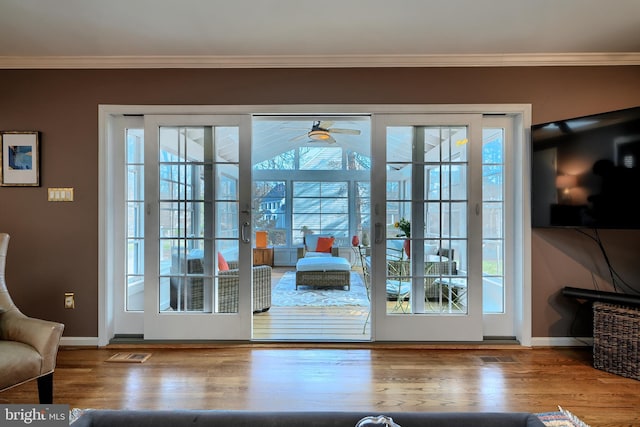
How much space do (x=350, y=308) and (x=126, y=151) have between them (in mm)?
3103

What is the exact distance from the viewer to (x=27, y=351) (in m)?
1.83

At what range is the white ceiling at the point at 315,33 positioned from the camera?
7.06 feet

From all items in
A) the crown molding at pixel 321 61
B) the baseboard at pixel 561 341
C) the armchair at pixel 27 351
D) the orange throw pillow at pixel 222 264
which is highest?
the crown molding at pixel 321 61

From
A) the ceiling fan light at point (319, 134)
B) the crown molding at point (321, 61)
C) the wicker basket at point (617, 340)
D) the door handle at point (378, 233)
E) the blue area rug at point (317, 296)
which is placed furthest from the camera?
the ceiling fan light at point (319, 134)

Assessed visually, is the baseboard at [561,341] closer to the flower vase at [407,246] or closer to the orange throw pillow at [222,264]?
the flower vase at [407,246]

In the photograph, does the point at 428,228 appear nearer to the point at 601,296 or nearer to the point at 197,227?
the point at 601,296

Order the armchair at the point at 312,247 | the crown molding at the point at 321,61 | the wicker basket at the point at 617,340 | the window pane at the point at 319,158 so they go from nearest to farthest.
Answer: the wicker basket at the point at 617,340
the crown molding at the point at 321,61
the armchair at the point at 312,247
the window pane at the point at 319,158

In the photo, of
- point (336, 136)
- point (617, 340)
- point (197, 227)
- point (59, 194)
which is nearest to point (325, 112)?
point (197, 227)

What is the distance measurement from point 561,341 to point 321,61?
10.6ft

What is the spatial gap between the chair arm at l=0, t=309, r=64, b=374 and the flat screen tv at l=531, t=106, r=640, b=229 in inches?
141

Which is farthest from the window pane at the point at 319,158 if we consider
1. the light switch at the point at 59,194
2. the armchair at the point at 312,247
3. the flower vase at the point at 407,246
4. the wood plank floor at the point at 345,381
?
the wood plank floor at the point at 345,381

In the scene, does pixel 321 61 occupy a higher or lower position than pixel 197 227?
higher

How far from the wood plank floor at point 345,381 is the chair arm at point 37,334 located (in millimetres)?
371

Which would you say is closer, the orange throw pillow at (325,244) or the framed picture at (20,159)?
the framed picture at (20,159)
